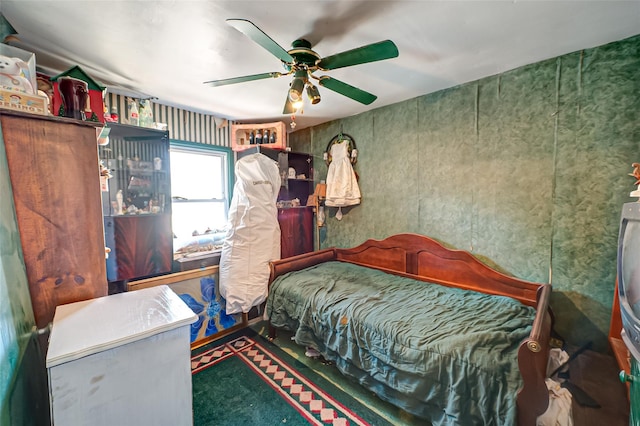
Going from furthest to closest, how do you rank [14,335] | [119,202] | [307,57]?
[119,202]
[307,57]
[14,335]

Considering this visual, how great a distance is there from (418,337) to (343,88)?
5.43 ft

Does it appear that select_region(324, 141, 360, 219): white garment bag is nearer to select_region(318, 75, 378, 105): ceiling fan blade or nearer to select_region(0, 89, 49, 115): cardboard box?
select_region(318, 75, 378, 105): ceiling fan blade

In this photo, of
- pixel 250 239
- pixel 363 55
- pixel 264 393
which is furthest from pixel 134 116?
pixel 264 393

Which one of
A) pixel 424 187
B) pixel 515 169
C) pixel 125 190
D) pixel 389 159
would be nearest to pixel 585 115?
pixel 515 169

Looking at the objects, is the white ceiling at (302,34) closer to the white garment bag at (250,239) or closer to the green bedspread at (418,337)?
the white garment bag at (250,239)

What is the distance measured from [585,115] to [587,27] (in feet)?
1.85

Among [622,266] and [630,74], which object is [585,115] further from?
[622,266]

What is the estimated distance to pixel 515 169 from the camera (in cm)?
205

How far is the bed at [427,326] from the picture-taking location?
124 cm

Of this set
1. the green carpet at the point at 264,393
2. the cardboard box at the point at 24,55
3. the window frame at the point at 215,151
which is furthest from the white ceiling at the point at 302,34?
the green carpet at the point at 264,393

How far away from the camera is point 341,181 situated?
3104mm

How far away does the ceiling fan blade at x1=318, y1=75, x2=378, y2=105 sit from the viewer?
1.57 meters

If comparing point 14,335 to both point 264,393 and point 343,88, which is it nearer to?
point 264,393

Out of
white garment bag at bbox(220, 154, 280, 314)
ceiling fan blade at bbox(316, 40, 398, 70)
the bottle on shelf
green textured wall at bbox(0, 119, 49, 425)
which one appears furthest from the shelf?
green textured wall at bbox(0, 119, 49, 425)
